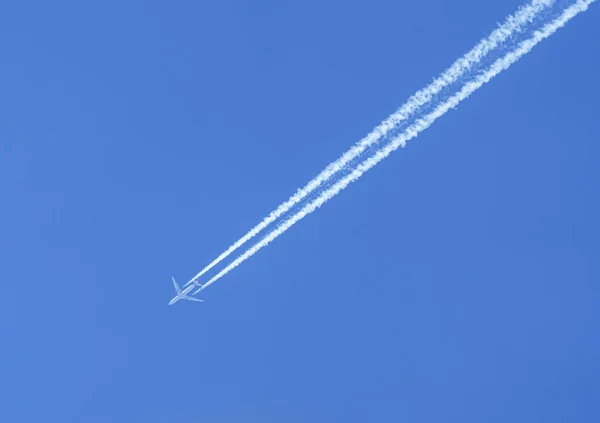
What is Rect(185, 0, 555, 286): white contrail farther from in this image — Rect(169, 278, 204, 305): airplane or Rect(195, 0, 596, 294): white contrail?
Rect(195, 0, 596, 294): white contrail

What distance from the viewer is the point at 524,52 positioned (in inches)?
484

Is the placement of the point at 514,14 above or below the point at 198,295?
above

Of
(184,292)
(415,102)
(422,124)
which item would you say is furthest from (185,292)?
(415,102)

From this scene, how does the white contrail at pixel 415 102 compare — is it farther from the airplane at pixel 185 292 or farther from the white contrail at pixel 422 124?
the white contrail at pixel 422 124

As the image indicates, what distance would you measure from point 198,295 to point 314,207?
2971 mm

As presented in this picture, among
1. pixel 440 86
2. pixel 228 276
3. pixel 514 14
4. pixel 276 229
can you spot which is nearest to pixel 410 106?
pixel 440 86

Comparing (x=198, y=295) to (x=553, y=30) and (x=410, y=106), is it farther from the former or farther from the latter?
(x=553, y=30)

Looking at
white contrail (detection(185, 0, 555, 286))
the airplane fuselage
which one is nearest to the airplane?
the airplane fuselage

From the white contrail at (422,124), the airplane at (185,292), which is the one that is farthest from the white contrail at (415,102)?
the white contrail at (422,124)

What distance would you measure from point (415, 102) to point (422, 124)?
0.43m

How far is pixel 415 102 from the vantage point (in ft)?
42.1

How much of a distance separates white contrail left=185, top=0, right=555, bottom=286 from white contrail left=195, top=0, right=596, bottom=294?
8.4 inches

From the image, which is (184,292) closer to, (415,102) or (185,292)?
(185,292)

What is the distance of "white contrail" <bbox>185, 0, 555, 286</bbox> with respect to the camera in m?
12.1
